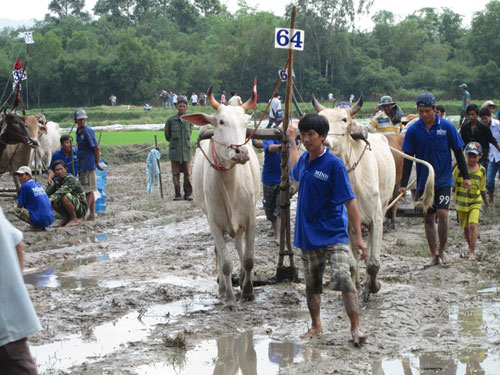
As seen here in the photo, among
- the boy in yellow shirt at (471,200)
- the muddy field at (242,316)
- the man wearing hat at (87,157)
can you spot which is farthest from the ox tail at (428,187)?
the man wearing hat at (87,157)

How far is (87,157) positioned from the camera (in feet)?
39.6

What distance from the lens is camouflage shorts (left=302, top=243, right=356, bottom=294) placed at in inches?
210

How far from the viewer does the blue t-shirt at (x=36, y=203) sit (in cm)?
1053

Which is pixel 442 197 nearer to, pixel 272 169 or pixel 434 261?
Result: pixel 434 261

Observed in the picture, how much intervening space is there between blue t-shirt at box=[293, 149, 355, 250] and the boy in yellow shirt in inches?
136

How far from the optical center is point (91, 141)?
1193 cm

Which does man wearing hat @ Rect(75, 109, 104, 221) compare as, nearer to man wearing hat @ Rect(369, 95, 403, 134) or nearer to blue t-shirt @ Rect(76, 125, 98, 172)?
blue t-shirt @ Rect(76, 125, 98, 172)

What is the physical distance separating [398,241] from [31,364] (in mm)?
7208

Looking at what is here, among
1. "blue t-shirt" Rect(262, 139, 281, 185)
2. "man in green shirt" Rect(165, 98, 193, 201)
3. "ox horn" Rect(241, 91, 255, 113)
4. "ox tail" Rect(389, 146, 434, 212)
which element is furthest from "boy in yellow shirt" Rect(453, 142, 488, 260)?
"man in green shirt" Rect(165, 98, 193, 201)

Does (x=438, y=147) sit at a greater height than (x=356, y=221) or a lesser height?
greater

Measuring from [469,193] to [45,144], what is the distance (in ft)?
43.3

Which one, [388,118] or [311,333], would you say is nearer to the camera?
[311,333]

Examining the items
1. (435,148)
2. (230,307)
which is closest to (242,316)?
(230,307)

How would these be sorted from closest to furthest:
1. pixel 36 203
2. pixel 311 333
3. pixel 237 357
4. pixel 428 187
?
pixel 237 357 → pixel 311 333 → pixel 428 187 → pixel 36 203
